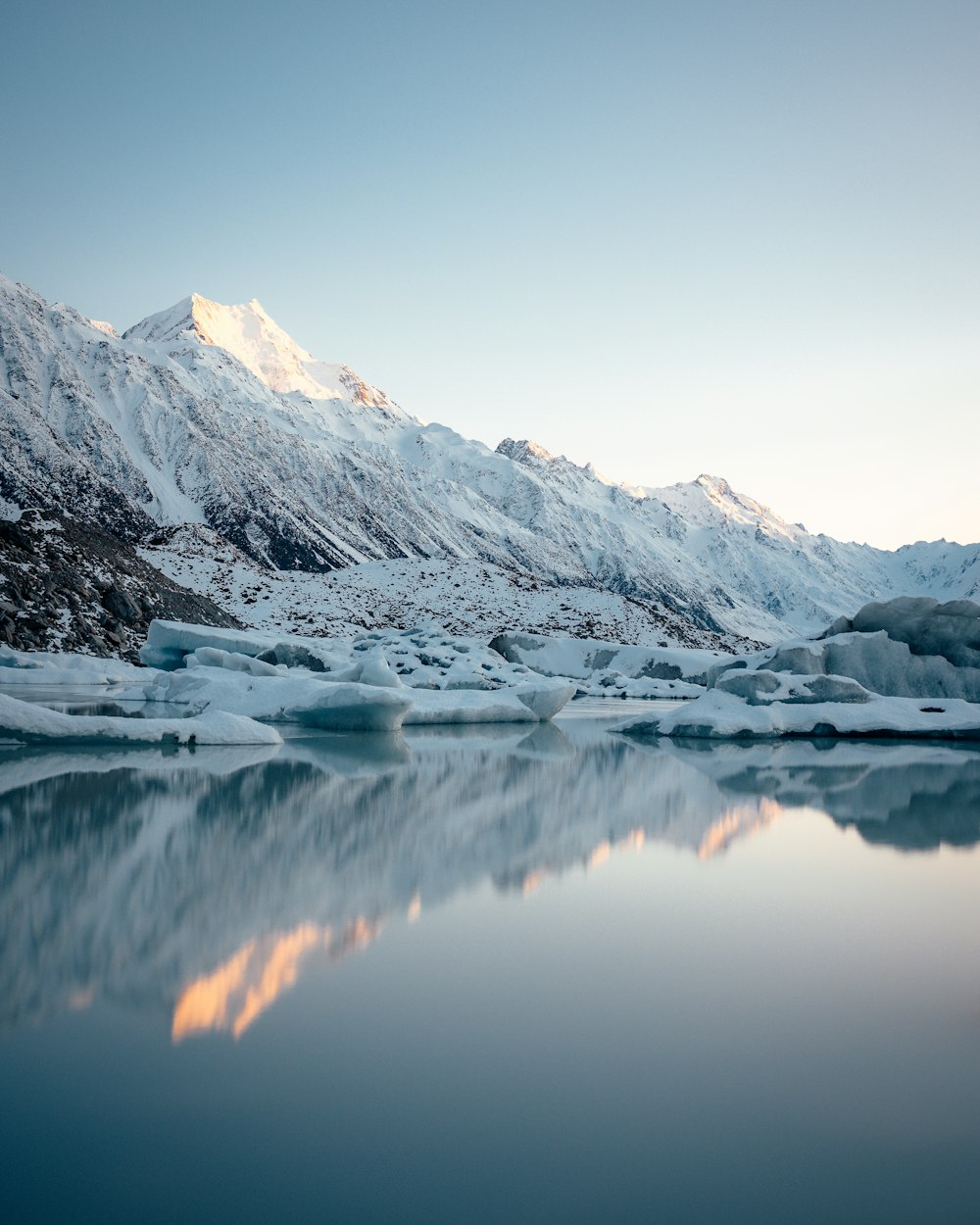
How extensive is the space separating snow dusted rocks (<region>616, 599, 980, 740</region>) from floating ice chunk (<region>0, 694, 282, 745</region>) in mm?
8853

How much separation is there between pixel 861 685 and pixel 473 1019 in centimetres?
2271

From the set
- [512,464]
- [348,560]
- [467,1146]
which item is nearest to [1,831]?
[467,1146]

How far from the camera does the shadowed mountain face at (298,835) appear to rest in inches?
182

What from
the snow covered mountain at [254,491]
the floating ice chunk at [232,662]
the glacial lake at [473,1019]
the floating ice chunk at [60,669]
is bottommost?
the glacial lake at [473,1019]

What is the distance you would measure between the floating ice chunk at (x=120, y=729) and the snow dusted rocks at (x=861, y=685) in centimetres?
885

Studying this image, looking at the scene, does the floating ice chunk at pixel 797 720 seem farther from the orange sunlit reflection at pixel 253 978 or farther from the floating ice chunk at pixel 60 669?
the orange sunlit reflection at pixel 253 978

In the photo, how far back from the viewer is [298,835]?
307 inches

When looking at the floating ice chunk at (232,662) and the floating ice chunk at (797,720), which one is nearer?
the floating ice chunk at (797,720)

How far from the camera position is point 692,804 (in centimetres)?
1074

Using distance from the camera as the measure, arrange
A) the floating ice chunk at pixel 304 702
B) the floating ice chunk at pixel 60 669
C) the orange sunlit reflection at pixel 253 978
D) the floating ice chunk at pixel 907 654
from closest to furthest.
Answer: the orange sunlit reflection at pixel 253 978
the floating ice chunk at pixel 304 702
the floating ice chunk at pixel 60 669
the floating ice chunk at pixel 907 654

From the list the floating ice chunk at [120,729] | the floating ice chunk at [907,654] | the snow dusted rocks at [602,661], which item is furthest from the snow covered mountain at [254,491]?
the floating ice chunk at [120,729]

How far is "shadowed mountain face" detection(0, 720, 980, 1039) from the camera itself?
4.63 metres

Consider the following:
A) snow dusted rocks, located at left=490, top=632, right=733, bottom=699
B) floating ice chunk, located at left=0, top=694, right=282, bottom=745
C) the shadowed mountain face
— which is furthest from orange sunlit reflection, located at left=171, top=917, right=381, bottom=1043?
snow dusted rocks, located at left=490, top=632, right=733, bottom=699

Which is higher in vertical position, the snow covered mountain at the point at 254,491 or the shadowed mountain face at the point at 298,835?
the snow covered mountain at the point at 254,491
